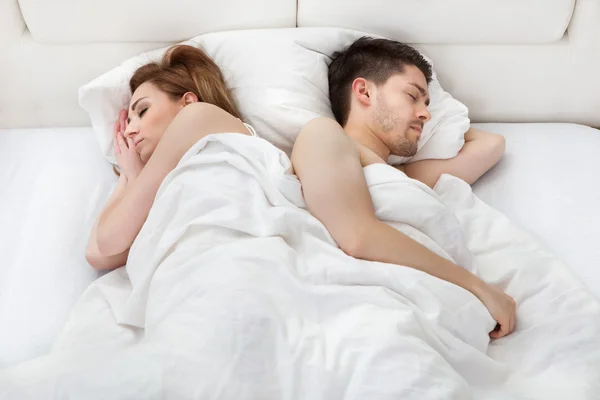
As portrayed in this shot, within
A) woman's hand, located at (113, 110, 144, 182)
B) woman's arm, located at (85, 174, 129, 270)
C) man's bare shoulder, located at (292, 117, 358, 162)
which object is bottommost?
woman's arm, located at (85, 174, 129, 270)

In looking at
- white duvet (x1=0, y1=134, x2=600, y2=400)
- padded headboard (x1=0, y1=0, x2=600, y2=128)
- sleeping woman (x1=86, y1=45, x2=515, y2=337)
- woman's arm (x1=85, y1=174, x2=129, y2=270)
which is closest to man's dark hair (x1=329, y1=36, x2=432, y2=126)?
padded headboard (x1=0, y1=0, x2=600, y2=128)

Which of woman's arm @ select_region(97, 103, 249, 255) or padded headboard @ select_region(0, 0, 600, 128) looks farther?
padded headboard @ select_region(0, 0, 600, 128)

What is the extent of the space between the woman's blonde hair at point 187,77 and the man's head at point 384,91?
27 cm

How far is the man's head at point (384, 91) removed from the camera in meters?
1.32

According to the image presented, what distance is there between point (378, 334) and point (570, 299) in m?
0.42

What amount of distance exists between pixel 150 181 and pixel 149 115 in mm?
191

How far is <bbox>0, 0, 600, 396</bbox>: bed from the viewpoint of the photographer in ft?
4.26

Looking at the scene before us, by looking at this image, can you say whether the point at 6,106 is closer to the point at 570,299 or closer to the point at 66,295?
the point at 66,295

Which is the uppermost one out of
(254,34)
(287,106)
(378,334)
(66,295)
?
(254,34)

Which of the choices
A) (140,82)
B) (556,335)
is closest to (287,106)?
(140,82)

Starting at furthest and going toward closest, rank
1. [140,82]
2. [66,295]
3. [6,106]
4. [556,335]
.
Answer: [6,106]
[140,82]
[66,295]
[556,335]

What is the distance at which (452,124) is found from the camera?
1.42 metres

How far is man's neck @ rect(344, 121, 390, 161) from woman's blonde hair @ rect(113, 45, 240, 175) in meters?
0.28

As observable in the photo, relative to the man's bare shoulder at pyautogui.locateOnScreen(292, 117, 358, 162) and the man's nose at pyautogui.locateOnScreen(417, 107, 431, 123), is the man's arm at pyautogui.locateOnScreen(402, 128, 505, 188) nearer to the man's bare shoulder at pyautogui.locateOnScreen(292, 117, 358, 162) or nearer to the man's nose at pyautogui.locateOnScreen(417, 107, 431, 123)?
the man's nose at pyautogui.locateOnScreen(417, 107, 431, 123)
